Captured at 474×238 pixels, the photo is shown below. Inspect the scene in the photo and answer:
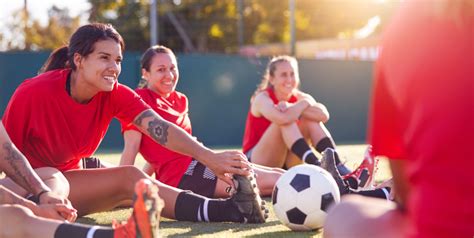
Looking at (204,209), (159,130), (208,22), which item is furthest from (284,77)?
(208,22)

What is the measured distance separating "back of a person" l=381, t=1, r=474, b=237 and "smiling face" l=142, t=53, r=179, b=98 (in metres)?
3.76

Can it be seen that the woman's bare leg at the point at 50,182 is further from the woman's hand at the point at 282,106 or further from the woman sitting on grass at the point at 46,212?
the woman's hand at the point at 282,106

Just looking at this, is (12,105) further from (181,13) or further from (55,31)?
(55,31)

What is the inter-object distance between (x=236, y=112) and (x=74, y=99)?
32.9 ft

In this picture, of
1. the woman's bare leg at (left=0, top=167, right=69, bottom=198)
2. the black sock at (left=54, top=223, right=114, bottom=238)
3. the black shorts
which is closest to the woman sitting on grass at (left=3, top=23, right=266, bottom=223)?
the woman's bare leg at (left=0, top=167, right=69, bottom=198)

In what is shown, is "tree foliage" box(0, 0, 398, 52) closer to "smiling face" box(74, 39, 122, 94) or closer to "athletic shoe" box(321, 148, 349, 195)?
"athletic shoe" box(321, 148, 349, 195)

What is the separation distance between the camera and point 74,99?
4000 millimetres

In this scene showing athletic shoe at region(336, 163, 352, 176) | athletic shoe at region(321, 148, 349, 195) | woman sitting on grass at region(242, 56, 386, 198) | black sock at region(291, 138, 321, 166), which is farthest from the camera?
woman sitting on grass at region(242, 56, 386, 198)

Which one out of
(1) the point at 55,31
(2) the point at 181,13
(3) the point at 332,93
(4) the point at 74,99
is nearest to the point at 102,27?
(4) the point at 74,99

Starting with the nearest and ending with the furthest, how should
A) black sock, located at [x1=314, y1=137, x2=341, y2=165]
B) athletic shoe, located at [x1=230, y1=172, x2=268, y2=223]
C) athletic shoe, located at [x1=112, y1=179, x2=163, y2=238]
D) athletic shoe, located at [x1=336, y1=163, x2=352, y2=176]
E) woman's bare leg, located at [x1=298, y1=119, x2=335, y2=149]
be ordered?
athletic shoe, located at [x1=112, y1=179, x2=163, y2=238], athletic shoe, located at [x1=230, y1=172, x2=268, y2=223], athletic shoe, located at [x1=336, y1=163, x2=352, y2=176], black sock, located at [x1=314, y1=137, x2=341, y2=165], woman's bare leg, located at [x1=298, y1=119, x2=335, y2=149]

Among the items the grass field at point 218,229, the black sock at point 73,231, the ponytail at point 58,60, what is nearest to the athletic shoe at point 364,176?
the grass field at point 218,229

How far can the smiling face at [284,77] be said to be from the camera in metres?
6.79

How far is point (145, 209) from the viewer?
99.7 inches

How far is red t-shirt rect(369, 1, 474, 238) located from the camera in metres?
1.65
